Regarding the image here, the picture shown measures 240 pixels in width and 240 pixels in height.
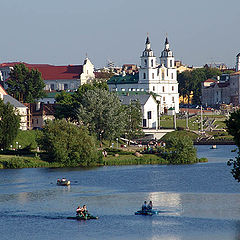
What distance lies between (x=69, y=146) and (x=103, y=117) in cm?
1854

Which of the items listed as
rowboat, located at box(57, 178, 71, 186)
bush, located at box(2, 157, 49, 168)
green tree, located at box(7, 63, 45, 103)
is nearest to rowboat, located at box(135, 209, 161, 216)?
rowboat, located at box(57, 178, 71, 186)

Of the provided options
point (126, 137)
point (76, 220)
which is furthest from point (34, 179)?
point (126, 137)

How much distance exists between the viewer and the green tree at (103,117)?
366 feet

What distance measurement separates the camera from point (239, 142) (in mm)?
58469

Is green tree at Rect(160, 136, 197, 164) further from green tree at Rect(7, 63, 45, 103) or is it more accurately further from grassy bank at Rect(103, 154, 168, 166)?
green tree at Rect(7, 63, 45, 103)

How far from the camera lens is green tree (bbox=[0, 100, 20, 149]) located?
10094cm

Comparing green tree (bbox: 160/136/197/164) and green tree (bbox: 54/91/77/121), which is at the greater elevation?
green tree (bbox: 54/91/77/121)

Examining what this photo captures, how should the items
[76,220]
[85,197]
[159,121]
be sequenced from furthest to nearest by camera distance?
[159,121]
[85,197]
[76,220]

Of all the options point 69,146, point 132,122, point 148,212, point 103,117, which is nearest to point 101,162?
point 69,146

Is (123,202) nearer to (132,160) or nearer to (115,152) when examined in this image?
(132,160)

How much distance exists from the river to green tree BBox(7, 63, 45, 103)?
2750 inches

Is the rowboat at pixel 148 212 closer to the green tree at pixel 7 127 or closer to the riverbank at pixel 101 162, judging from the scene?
the riverbank at pixel 101 162

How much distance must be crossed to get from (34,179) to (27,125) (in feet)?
169

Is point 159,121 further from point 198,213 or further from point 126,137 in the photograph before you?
point 198,213
